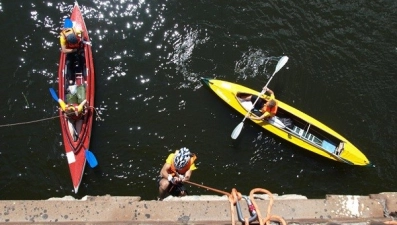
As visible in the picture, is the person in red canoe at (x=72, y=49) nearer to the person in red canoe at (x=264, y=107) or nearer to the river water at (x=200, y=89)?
the river water at (x=200, y=89)

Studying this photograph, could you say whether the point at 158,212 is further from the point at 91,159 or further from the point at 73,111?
the point at 73,111

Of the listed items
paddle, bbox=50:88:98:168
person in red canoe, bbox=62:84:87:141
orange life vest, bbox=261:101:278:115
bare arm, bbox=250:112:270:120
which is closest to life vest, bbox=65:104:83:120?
person in red canoe, bbox=62:84:87:141

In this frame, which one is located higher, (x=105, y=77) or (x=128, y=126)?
(x=105, y=77)

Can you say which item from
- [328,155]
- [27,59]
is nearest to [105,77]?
[27,59]

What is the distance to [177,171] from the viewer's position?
8.19 m

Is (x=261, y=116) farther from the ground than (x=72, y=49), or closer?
farther from the ground

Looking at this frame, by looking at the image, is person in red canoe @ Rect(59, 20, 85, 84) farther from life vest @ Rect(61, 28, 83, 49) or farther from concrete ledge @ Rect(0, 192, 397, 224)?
concrete ledge @ Rect(0, 192, 397, 224)

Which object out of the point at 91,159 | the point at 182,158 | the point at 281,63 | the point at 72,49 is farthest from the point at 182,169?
the point at 72,49

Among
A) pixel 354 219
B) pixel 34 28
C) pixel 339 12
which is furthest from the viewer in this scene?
pixel 339 12

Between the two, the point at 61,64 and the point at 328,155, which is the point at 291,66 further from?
the point at 61,64

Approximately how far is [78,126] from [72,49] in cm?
195

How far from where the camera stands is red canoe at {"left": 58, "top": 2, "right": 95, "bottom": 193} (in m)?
9.73

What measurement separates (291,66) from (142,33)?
4106 millimetres

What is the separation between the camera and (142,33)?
1109cm
